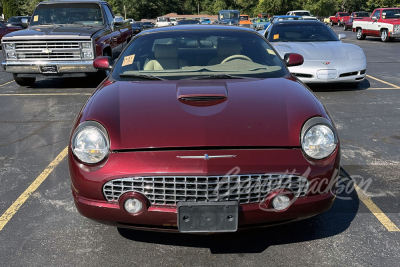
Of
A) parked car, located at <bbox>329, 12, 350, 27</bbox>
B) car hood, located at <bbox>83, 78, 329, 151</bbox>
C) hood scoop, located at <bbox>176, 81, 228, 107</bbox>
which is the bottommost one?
parked car, located at <bbox>329, 12, 350, 27</bbox>

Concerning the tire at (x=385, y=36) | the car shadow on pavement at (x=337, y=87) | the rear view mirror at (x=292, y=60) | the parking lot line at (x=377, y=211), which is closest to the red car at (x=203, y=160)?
the parking lot line at (x=377, y=211)

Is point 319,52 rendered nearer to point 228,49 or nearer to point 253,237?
point 228,49

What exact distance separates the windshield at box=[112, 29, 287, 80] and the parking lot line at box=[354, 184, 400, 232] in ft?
4.26

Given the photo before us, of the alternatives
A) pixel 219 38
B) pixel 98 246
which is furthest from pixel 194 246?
pixel 219 38

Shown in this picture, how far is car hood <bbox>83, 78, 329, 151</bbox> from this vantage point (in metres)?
2.64

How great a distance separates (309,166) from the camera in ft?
8.54

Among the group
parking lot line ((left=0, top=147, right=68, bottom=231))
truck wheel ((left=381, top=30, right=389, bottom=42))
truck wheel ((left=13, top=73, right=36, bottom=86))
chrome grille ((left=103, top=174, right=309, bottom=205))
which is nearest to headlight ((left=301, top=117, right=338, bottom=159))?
chrome grille ((left=103, top=174, right=309, bottom=205))

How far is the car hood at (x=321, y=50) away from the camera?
333 inches

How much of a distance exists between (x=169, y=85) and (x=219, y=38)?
1.17 metres

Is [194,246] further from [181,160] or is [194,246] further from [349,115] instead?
[349,115]

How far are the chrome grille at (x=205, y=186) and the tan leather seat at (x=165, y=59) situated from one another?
1.70 metres

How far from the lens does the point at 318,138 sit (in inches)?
107

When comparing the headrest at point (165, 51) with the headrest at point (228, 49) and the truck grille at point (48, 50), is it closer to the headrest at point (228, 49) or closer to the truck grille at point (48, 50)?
the headrest at point (228, 49)

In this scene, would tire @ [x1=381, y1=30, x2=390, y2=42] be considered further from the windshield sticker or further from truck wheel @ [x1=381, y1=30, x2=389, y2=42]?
the windshield sticker
